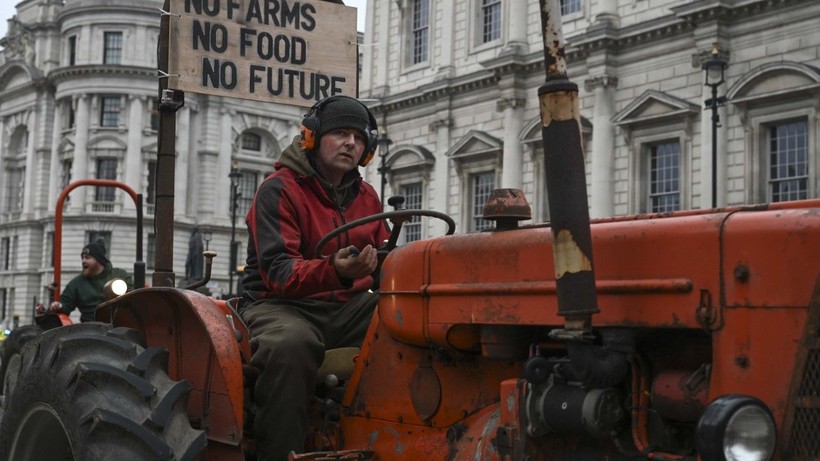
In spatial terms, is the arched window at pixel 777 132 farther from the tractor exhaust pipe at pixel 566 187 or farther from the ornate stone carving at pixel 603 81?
the tractor exhaust pipe at pixel 566 187

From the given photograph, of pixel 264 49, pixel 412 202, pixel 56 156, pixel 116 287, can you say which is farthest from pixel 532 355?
pixel 56 156

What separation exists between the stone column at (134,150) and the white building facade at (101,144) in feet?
0.22

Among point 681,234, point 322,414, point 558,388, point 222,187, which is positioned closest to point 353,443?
point 322,414

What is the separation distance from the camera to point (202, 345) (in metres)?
4.60

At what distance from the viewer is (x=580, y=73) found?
1243 inches

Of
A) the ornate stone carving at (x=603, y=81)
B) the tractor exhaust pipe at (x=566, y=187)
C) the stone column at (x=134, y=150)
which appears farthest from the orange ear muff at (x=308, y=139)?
the stone column at (x=134, y=150)

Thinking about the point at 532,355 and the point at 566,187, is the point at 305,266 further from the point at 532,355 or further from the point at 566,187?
the point at 566,187

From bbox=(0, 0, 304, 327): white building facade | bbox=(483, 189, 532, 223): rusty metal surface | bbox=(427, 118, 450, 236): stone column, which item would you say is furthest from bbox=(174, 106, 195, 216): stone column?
bbox=(483, 189, 532, 223): rusty metal surface

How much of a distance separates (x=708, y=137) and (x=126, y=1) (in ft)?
166

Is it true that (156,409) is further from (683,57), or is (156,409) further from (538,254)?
(683,57)

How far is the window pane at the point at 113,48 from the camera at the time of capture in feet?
224

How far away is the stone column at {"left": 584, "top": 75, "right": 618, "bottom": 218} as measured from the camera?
100 ft

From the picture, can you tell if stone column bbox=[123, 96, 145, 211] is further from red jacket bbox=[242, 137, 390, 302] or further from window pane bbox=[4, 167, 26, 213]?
red jacket bbox=[242, 137, 390, 302]

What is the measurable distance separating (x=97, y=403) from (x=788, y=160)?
24.9m
